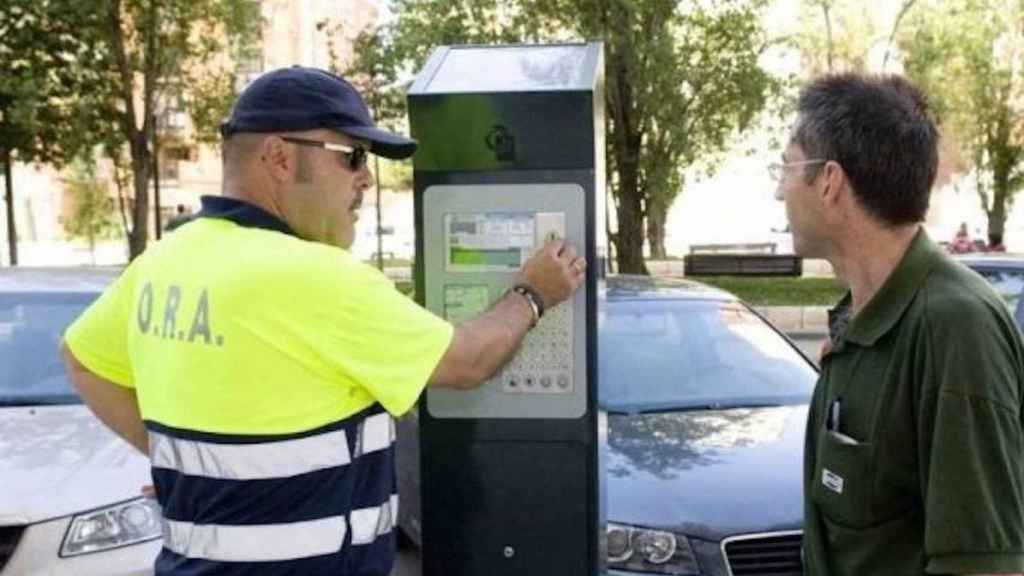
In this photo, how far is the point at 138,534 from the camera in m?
3.58

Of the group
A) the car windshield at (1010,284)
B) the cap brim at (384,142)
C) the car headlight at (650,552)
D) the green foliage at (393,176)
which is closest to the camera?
the cap brim at (384,142)

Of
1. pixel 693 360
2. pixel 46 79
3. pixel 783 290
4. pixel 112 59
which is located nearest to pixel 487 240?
pixel 693 360

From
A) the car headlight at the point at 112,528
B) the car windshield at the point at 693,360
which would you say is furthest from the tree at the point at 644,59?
the car headlight at the point at 112,528

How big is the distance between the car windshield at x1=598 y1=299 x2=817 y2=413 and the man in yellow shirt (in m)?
2.63

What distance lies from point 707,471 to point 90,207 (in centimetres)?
2980

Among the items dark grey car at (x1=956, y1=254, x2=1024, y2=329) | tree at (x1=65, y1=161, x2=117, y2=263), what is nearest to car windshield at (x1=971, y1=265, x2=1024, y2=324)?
dark grey car at (x1=956, y1=254, x2=1024, y2=329)

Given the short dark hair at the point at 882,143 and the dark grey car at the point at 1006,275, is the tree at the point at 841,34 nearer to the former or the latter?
the dark grey car at the point at 1006,275

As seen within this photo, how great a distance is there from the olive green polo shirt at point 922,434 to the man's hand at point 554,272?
0.58 m

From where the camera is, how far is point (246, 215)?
1861mm

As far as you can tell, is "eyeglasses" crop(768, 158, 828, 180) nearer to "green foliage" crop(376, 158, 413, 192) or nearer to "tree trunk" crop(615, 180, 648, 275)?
"tree trunk" crop(615, 180, 648, 275)

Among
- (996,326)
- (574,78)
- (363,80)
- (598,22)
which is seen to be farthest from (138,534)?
(363,80)

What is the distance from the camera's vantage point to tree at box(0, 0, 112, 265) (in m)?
14.5

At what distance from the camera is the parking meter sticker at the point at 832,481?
5.67 feet

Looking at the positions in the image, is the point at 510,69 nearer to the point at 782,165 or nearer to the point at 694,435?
the point at 782,165
